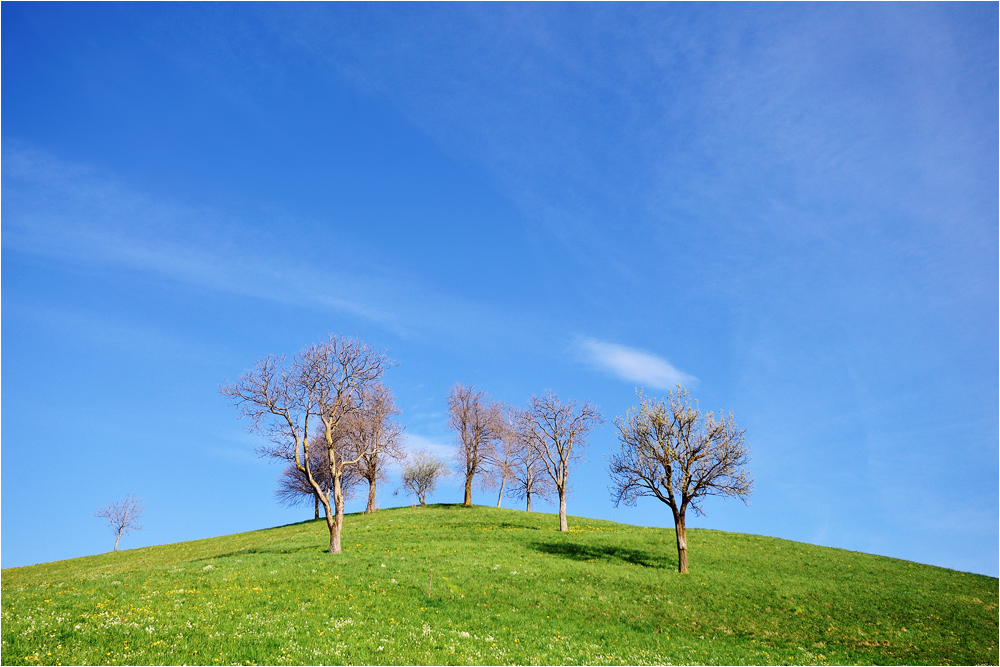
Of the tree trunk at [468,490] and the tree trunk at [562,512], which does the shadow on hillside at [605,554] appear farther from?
the tree trunk at [468,490]

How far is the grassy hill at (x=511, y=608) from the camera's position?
65.1 ft

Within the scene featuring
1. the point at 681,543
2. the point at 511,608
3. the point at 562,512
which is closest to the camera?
the point at 511,608

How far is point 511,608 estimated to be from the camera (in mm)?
26766

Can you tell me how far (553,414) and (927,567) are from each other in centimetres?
3351

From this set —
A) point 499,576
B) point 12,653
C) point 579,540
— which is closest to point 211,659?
point 12,653

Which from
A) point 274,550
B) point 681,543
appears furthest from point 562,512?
point 274,550

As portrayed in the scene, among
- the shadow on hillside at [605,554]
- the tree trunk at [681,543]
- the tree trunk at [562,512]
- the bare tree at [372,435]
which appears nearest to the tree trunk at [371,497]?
the bare tree at [372,435]

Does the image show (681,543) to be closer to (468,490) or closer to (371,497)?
(468,490)

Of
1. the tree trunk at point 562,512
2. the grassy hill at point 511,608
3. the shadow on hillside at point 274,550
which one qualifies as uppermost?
the tree trunk at point 562,512

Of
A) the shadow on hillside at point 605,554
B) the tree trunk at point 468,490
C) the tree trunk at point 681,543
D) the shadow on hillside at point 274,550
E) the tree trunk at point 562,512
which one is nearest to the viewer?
the tree trunk at point 681,543

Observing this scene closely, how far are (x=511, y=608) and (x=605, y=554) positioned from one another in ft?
54.1

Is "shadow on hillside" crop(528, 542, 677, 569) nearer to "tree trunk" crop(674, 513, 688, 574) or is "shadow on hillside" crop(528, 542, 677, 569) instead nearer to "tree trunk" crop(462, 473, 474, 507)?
"tree trunk" crop(674, 513, 688, 574)

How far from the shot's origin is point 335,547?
39.8 m

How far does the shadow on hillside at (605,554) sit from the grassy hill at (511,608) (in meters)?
0.27
